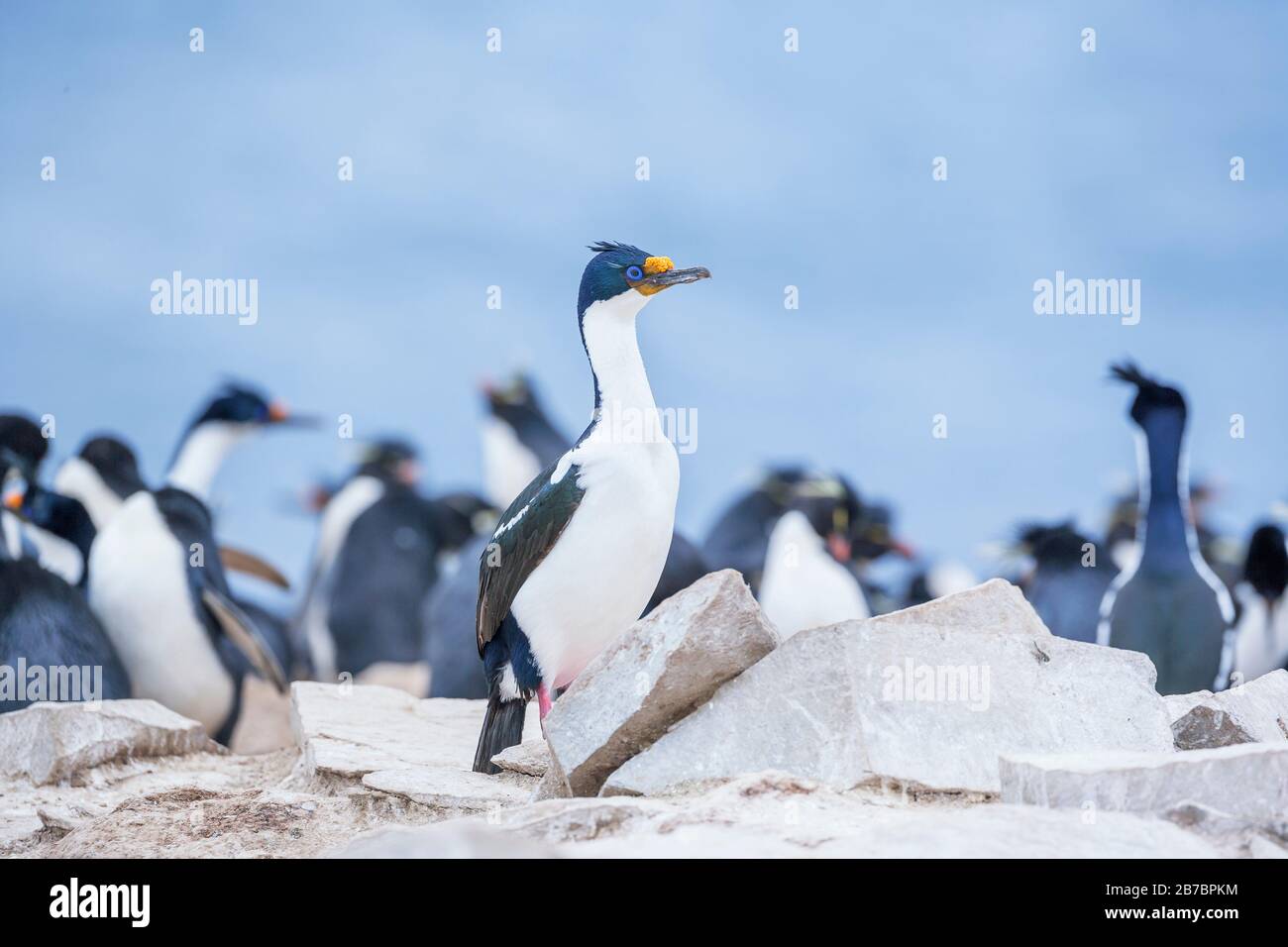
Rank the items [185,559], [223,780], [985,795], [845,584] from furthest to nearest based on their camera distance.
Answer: [845,584]
[185,559]
[223,780]
[985,795]

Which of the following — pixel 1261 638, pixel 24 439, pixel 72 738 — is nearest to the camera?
pixel 72 738

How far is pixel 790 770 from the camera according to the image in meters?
3.83

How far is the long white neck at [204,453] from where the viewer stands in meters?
10.4

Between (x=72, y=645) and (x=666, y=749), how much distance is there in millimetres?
4200

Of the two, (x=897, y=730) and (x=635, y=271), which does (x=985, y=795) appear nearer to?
(x=897, y=730)

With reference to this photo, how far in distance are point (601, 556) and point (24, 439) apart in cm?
490

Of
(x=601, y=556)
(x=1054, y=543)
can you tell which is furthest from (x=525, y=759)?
(x=1054, y=543)

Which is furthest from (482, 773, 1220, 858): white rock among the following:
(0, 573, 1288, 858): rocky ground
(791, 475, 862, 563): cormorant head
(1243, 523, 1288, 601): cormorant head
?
(1243, 523, 1288, 601): cormorant head

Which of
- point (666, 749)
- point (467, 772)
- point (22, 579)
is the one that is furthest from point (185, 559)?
point (666, 749)

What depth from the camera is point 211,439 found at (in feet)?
34.6

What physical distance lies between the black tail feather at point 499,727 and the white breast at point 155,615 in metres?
3.44

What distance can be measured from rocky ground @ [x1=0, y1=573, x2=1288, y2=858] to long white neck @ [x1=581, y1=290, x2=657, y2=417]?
1.11 meters

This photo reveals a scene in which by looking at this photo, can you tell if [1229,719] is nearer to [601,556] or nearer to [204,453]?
[601,556]
